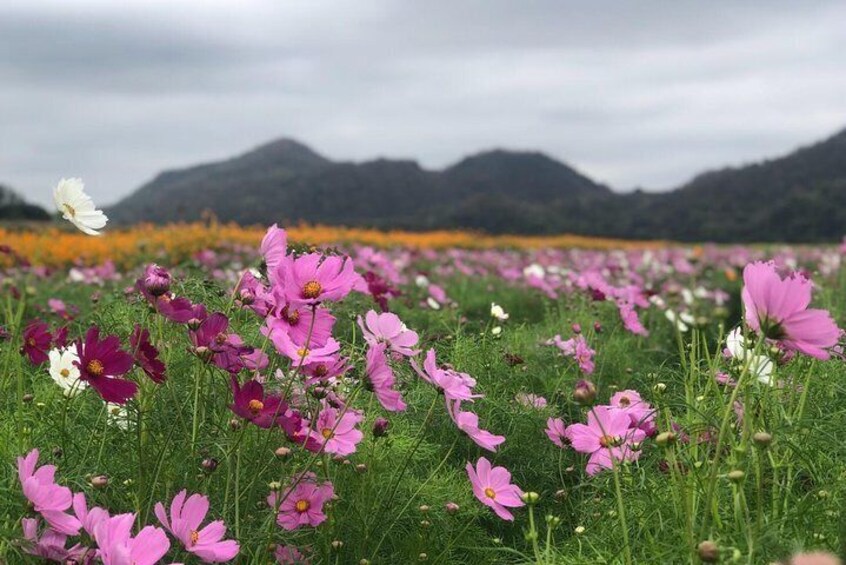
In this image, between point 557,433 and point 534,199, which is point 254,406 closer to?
point 557,433

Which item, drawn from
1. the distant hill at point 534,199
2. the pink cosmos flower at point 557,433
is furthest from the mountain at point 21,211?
the pink cosmos flower at point 557,433

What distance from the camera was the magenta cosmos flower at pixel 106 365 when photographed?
1.33 m

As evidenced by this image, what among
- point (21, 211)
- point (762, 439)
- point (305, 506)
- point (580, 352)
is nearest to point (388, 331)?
point (305, 506)

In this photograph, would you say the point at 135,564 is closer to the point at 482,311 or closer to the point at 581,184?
the point at 482,311

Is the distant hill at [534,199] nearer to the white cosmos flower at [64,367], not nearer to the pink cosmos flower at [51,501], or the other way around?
the white cosmos flower at [64,367]

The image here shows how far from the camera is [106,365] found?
135 centimetres

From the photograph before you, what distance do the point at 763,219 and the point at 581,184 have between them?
37069 mm

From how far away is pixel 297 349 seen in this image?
1.41 metres

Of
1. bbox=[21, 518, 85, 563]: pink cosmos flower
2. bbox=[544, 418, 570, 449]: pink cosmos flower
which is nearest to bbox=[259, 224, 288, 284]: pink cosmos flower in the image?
bbox=[21, 518, 85, 563]: pink cosmos flower

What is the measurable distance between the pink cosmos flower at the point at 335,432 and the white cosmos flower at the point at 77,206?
53 centimetres

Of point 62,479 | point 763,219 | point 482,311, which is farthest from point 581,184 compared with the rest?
point 62,479

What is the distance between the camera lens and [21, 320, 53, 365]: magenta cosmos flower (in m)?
1.78

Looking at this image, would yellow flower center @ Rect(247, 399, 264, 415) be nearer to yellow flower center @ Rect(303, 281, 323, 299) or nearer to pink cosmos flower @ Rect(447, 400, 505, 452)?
yellow flower center @ Rect(303, 281, 323, 299)

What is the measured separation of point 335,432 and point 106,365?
40 cm
